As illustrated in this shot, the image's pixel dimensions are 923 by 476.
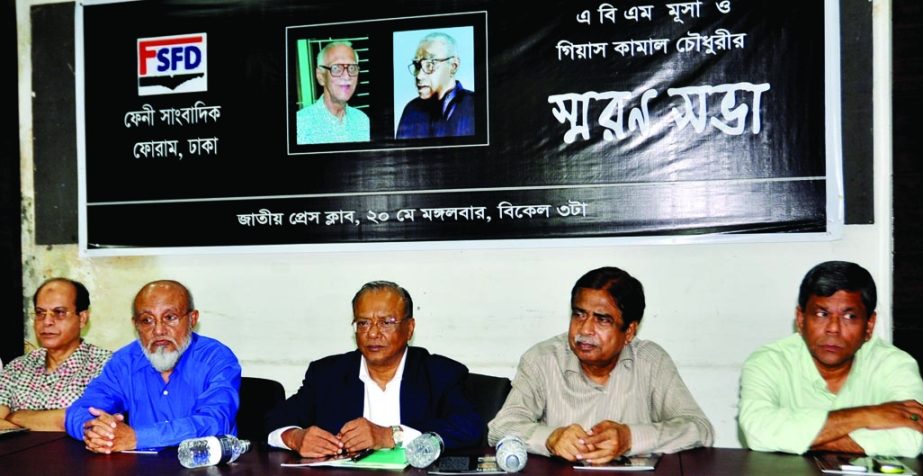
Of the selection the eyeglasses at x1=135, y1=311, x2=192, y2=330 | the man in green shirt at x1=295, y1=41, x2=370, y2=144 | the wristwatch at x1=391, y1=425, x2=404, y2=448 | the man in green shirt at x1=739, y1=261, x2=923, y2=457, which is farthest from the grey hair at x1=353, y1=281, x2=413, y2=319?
the man in green shirt at x1=295, y1=41, x2=370, y2=144

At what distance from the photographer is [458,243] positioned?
13.5 feet

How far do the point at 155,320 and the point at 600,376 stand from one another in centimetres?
165

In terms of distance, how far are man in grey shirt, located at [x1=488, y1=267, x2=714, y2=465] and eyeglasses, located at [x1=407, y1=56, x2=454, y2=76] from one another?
1609 millimetres

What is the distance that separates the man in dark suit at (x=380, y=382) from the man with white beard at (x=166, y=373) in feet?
1.01

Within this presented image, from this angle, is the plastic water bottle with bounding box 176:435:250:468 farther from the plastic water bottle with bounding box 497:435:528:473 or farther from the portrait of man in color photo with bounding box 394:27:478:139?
the portrait of man in color photo with bounding box 394:27:478:139

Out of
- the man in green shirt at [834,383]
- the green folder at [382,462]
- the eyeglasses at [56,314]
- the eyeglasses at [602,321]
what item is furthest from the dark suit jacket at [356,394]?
the eyeglasses at [56,314]

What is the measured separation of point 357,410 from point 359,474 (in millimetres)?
739

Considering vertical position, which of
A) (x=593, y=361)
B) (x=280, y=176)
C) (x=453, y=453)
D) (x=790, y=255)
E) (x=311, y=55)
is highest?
(x=311, y=55)

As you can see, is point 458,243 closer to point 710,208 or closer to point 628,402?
point 710,208

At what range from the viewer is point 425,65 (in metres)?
4.12

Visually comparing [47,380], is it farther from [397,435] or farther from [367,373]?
[397,435]

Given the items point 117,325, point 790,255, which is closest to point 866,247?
point 790,255

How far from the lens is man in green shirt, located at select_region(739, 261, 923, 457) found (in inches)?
97.9

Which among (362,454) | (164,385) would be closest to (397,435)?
A: (362,454)
